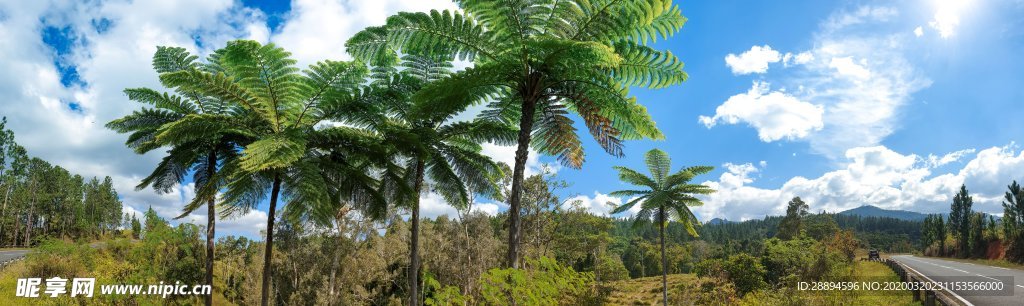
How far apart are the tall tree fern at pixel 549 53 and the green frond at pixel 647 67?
1 centimetres

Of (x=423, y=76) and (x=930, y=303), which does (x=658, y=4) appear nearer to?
(x=423, y=76)

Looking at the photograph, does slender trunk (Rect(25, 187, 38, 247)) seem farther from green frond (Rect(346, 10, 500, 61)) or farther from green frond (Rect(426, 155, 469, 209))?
green frond (Rect(346, 10, 500, 61))

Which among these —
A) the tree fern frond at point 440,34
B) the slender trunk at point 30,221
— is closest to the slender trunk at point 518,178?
the tree fern frond at point 440,34

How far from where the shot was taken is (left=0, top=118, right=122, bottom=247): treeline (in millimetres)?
53344

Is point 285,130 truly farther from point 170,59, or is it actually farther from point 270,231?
point 170,59

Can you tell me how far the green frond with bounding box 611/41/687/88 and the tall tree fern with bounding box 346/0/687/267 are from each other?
1cm

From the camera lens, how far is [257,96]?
9562 mm

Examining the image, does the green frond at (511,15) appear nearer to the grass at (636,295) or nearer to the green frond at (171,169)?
the green frond at (171,169)

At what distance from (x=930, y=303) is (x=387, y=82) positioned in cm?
1374

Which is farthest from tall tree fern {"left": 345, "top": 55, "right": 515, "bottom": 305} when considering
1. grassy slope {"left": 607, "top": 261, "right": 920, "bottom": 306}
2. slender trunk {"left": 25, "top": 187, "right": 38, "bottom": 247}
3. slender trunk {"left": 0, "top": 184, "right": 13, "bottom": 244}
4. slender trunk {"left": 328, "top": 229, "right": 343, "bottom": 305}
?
slender trunk {"left": 25, "top": 187, "right": 38, "bottom": 247}

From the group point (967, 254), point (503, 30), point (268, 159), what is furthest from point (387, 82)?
point (967, 254)

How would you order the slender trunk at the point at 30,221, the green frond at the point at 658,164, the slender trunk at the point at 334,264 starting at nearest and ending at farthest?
the green frond at the point at 658,164 → the slender trunk at the point at 334,264 → the slender trunk at the point at 30,221

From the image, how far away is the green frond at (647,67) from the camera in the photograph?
707 cm

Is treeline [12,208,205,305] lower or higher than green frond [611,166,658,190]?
lower
